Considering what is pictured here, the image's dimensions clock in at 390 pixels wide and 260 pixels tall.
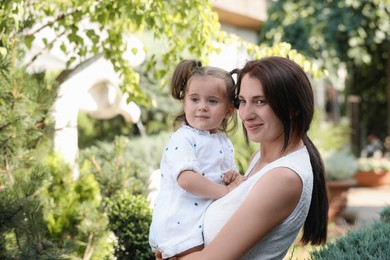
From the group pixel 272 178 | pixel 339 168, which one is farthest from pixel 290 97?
pixel 339 168

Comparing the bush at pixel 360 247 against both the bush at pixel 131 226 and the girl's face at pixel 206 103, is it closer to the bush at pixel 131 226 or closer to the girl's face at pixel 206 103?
the girl's face at pixel 206 103

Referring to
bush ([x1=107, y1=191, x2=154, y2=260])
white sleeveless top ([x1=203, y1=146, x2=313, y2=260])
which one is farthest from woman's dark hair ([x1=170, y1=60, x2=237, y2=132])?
bush ([x1=107, y1=191, x2=154, y2=260])

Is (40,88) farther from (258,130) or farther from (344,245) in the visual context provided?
(344,245)

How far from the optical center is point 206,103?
7.43 ft

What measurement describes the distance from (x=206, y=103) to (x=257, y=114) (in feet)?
0.94

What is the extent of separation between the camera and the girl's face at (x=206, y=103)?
7.41 feet

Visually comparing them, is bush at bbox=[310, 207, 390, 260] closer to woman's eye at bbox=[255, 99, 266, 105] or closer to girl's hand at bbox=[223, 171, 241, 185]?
girl's hand at bbox=[223, 171, 241, 185]

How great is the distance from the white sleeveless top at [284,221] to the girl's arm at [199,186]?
0.07 m

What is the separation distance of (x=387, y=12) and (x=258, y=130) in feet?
33.8

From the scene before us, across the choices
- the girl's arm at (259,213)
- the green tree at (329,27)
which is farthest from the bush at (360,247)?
the green tree at (329,27)

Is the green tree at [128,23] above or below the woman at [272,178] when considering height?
above

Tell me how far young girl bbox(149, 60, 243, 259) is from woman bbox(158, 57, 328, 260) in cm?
7

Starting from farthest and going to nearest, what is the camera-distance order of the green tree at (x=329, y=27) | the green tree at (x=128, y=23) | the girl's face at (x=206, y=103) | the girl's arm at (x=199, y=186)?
the green tree at (x=329, y=27)
the green tree at (x=128, y=23)
the girl's face at (x=206, y=103)
the girl's arm at (x=199, y=186)

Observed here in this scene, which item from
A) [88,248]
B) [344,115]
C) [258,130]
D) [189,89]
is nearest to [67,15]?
[88,248]
